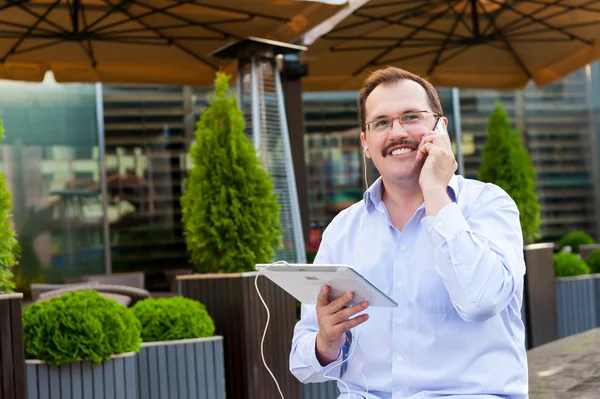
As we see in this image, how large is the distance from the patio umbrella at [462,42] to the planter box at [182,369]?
428cm

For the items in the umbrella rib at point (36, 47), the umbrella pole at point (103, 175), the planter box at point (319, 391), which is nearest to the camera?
the planter box at point (319, 391)

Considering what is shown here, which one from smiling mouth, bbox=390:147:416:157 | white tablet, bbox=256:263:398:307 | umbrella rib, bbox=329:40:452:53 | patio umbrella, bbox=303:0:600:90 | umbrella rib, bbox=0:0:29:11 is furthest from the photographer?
umbrella rib, bbox=329:40:452:53

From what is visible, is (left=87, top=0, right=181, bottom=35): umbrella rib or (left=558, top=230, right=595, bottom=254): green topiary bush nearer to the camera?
(left=87, top=0, right=181, bottom=35): umbrella rib

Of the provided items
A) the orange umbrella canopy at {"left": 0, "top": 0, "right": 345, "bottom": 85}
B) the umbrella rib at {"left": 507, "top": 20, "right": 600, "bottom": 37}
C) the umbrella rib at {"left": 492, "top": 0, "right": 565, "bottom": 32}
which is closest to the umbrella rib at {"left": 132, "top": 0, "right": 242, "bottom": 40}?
the orange umbrella canopy at {"left": 0, "top": 0, "right": 345, "bottom": 85}

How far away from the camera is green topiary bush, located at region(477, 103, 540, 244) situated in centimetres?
904

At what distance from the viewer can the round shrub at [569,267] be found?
8.76 metres

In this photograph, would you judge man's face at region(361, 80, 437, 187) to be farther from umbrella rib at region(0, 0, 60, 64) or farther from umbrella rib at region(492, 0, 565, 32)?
umbrella rib at region(492, 0, 565, 32)

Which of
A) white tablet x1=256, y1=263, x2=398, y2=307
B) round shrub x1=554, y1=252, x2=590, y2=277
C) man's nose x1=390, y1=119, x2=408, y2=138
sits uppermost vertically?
man's nose x1=390, y1=119, x2=408, y2=138

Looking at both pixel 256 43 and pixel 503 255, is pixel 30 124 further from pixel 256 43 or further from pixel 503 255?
pixel 503 255

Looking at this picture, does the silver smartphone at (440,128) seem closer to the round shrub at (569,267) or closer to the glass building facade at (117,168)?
the round shrub at (569,267)

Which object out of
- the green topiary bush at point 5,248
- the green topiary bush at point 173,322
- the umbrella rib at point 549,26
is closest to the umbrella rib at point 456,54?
the umbrella rib at point 549,26

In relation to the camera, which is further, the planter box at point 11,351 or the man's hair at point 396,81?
the planter box at point 11,351

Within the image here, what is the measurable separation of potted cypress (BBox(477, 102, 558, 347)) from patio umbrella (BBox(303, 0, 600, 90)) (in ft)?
3.90

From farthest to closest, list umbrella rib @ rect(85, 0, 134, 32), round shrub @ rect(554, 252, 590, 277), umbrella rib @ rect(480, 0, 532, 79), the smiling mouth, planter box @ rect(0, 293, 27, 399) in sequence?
umbrella rib @ rect(480, 0, 532, 79), round shrub @ rect(554, 252, 590, 277), umbrella rib @ rect(85, 0, 134, 32), planter box @ rect(0, 293, 27, 399), the smiling mouth
